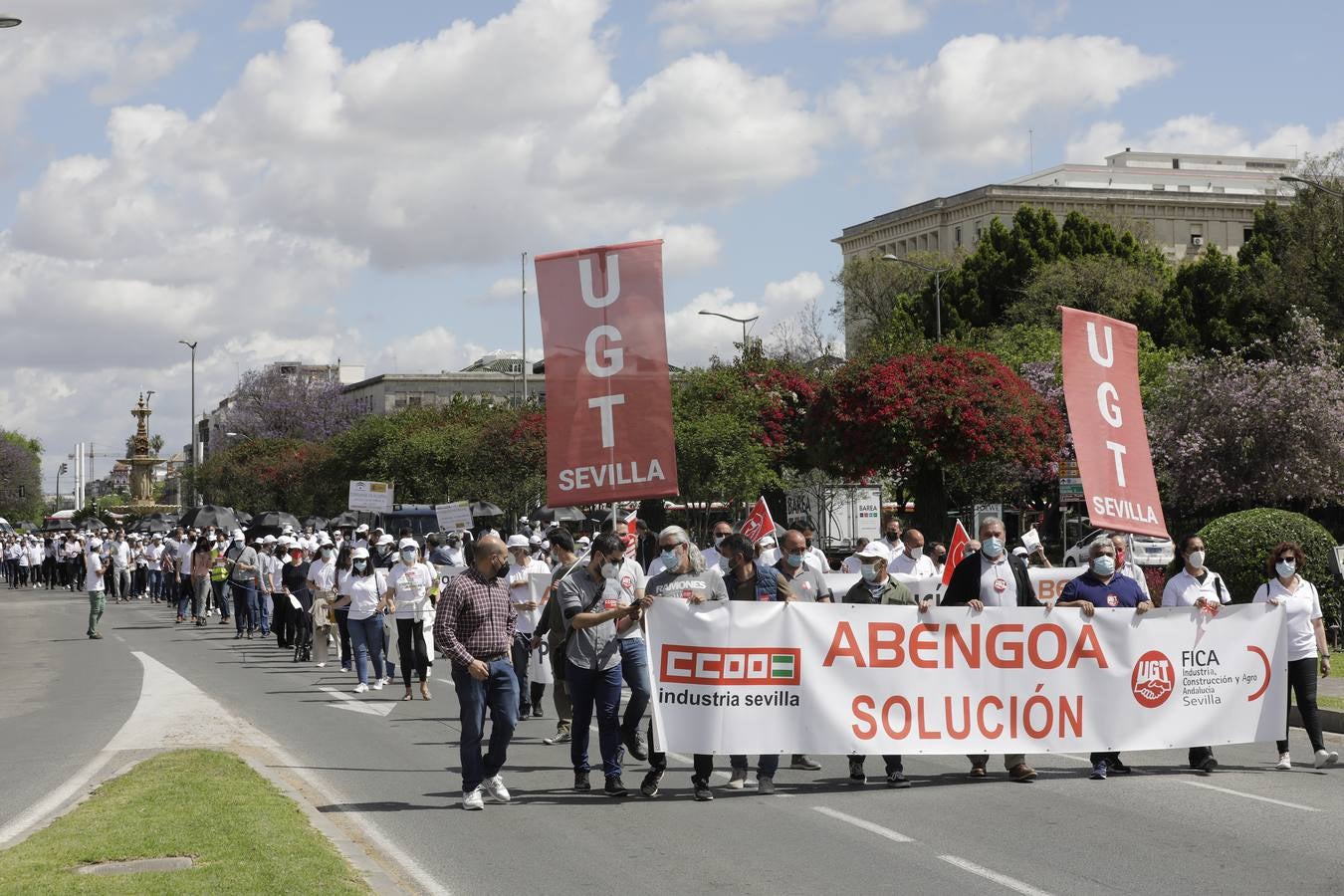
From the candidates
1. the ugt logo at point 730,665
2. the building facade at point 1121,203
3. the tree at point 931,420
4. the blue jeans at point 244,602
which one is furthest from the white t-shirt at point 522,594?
the building facade at point 1121,203

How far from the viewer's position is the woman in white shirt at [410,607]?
18641mm

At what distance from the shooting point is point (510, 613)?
11164mm

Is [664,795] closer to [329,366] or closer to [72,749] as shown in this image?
[72,749]

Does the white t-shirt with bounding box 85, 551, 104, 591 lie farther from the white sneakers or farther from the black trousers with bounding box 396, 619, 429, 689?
the white sneakers

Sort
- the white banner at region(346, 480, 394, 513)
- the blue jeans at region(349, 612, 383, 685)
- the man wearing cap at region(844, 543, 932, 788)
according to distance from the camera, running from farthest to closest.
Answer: the white banner at region(346, 480, 394, 513)
the blue jeans at region(349, 612, 383, 685)
the man wearing cap at region(844, 543, 932, 788)

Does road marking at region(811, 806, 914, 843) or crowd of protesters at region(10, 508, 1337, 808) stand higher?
crowd of protesters at region(10, 508, 1337, 808)

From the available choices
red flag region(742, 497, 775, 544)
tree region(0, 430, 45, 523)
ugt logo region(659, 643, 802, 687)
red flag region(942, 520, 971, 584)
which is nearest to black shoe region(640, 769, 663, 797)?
ugt logo region(659, 643, 802, 687)

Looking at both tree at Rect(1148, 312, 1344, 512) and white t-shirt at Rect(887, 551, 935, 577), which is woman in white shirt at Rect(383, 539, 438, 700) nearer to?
white t-shirt at Rect(887, 551, 935, 577)

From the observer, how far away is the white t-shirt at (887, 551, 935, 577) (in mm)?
17859

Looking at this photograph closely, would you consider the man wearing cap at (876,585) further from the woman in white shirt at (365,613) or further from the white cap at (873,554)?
the woman in white shirt at (365,613)

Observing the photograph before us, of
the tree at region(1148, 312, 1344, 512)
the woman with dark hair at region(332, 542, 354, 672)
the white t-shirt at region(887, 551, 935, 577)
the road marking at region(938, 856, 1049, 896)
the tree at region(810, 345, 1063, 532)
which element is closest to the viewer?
the road marking at region(938, 856, 1049, 896)

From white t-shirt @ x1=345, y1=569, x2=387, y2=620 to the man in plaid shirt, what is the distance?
8.60 metres

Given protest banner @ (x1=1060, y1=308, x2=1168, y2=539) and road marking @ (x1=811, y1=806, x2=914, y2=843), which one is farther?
protest banner @ (x1=1060, y1=308, x2=1168, y2=539)

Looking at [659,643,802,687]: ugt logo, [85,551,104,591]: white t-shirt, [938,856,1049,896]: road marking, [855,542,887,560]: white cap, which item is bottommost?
[938,856,1049,896]: road marking
